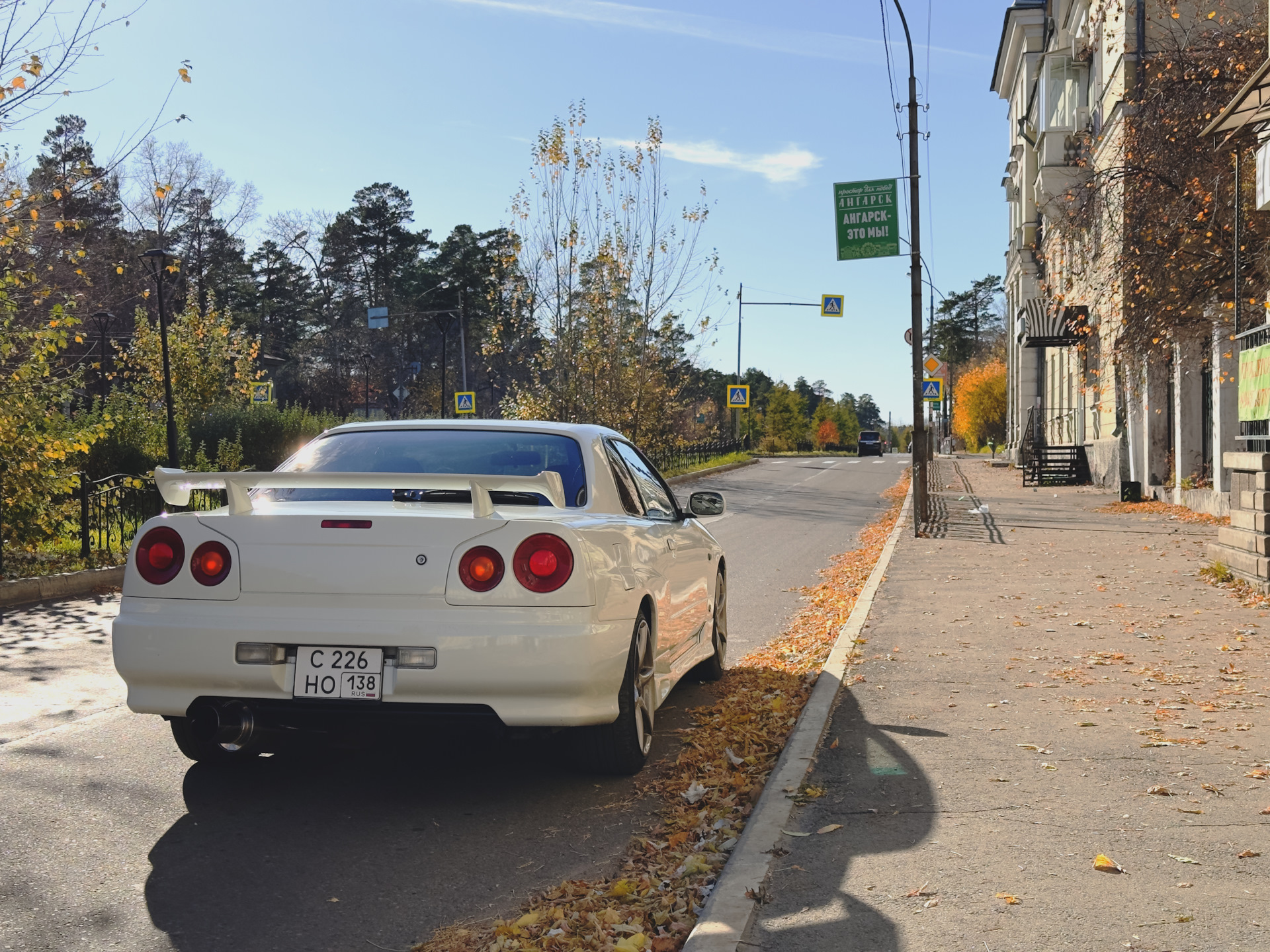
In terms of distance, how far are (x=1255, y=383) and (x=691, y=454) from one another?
4181 cm

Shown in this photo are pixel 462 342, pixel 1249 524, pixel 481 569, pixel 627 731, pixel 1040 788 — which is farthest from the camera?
pixel 462 342

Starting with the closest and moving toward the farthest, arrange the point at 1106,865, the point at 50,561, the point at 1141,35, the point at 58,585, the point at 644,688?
the point at 1106,865
the point at 644,688
the point at 58,585
the point at 50,561
the point at 1141,35

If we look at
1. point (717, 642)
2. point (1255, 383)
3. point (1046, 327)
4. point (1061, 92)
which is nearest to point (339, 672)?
point (717, 642)

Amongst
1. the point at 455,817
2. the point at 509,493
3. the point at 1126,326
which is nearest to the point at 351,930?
the point at 455,817

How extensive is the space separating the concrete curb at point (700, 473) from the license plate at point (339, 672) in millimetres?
30541

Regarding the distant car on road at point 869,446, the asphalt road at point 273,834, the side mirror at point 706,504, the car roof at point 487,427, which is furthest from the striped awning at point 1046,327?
the distant car on road at point 869,446

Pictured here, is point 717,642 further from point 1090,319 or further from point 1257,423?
point 1090,319

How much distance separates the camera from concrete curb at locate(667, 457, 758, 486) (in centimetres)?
4016

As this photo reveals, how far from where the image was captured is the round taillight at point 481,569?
15.7 feet

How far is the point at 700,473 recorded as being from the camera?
4353 cm

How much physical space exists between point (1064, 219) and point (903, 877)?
1979cm

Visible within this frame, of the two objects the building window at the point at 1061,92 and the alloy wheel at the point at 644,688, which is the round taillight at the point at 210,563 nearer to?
the alloy wheel at the point at 644,688

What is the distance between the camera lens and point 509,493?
5.52 metres

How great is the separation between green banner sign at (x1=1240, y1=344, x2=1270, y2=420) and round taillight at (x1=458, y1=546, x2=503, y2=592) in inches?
348
